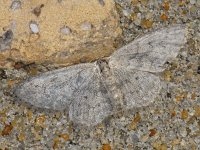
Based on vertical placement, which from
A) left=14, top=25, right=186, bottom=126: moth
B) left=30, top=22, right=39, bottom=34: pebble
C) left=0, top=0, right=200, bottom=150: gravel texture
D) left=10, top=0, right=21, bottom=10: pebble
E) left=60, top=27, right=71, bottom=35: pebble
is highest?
left=10, top=0, right=21, bottom=10: pebble

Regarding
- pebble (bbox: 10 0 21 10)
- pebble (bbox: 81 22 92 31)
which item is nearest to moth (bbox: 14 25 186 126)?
pebble (bbox: 81 22 92 31)

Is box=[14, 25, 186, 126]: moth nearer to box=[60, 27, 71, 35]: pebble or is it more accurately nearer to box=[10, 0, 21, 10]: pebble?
box=[60, 27, 71, 35]: pebble

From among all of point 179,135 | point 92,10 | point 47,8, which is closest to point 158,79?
point 179,135

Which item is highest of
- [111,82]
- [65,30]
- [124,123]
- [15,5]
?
[15,5]

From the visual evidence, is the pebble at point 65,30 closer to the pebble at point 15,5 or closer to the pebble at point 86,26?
the pebble at point 86,26

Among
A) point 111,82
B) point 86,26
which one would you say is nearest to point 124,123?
point 111,82

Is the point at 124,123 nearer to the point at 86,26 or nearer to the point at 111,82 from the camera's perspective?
the point at 111,82
